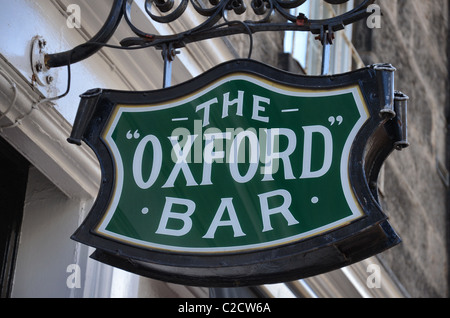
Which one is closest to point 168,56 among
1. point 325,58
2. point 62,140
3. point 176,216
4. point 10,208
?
point 325,58

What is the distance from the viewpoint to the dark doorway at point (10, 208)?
18.5 feet

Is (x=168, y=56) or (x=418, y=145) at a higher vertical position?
(x=418, y=145)

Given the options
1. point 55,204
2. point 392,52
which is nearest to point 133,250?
point 55,204

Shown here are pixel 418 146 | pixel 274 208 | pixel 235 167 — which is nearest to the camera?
pixel 274 208

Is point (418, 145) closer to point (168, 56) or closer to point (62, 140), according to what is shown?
point (62, 140)

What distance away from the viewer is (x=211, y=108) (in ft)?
14.0

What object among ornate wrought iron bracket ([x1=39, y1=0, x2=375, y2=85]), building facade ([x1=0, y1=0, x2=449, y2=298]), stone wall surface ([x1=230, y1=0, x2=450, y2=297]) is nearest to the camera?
ornate wrought iron bracket ([x1=39, y1=0, x2=375, y2=85])

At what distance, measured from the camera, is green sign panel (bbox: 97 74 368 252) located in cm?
398

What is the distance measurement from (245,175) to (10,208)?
205 cm

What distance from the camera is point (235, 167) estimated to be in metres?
4.13

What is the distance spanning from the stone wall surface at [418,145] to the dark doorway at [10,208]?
13.8ft

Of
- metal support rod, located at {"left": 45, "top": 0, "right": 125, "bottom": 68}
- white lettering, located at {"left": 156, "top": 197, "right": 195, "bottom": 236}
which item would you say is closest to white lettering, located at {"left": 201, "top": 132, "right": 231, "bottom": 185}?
white lettering, located at {"left": 156, "top": 197, "right": 195, "bottom": 236}

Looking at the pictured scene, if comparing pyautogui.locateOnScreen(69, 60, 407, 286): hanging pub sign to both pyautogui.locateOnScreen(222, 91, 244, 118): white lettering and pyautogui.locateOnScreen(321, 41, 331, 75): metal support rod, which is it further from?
pyautogui.locateOnScreen(321, 41, 331, 75): metal support rod

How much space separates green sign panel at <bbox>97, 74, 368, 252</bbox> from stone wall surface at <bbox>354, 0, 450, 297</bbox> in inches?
206
